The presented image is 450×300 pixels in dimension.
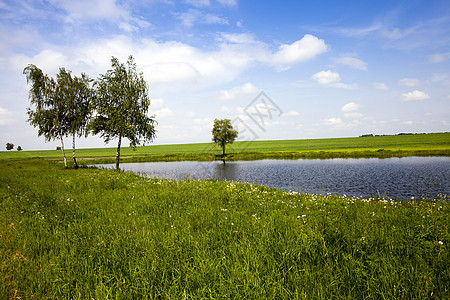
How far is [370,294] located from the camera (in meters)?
3.15

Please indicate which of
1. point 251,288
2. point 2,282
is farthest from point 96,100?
point 251,288

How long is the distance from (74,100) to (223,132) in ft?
130

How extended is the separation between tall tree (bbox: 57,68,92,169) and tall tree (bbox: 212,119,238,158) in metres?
37.1

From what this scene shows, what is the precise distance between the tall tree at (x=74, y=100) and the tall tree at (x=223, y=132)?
122 feet

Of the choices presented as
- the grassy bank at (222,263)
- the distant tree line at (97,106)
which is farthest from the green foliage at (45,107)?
Answer: the grassy bank at (222,263)

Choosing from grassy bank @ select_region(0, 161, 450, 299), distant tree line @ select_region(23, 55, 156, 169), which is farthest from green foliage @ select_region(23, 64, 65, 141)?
grassy bank @ select_region(0, 161, 450, 299)

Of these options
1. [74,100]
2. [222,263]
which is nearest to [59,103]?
[74,100]

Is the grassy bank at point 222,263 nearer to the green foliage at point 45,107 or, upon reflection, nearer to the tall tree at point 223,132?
the green foliage at point 45,107

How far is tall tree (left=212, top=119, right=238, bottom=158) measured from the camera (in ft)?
219

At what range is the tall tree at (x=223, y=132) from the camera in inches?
2623

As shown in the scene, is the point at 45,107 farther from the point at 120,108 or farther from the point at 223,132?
the point at 223,132

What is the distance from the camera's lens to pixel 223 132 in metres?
66.6

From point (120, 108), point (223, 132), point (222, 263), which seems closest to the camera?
point (222, 263)

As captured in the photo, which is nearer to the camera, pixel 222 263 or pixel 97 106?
pixel 222 263
